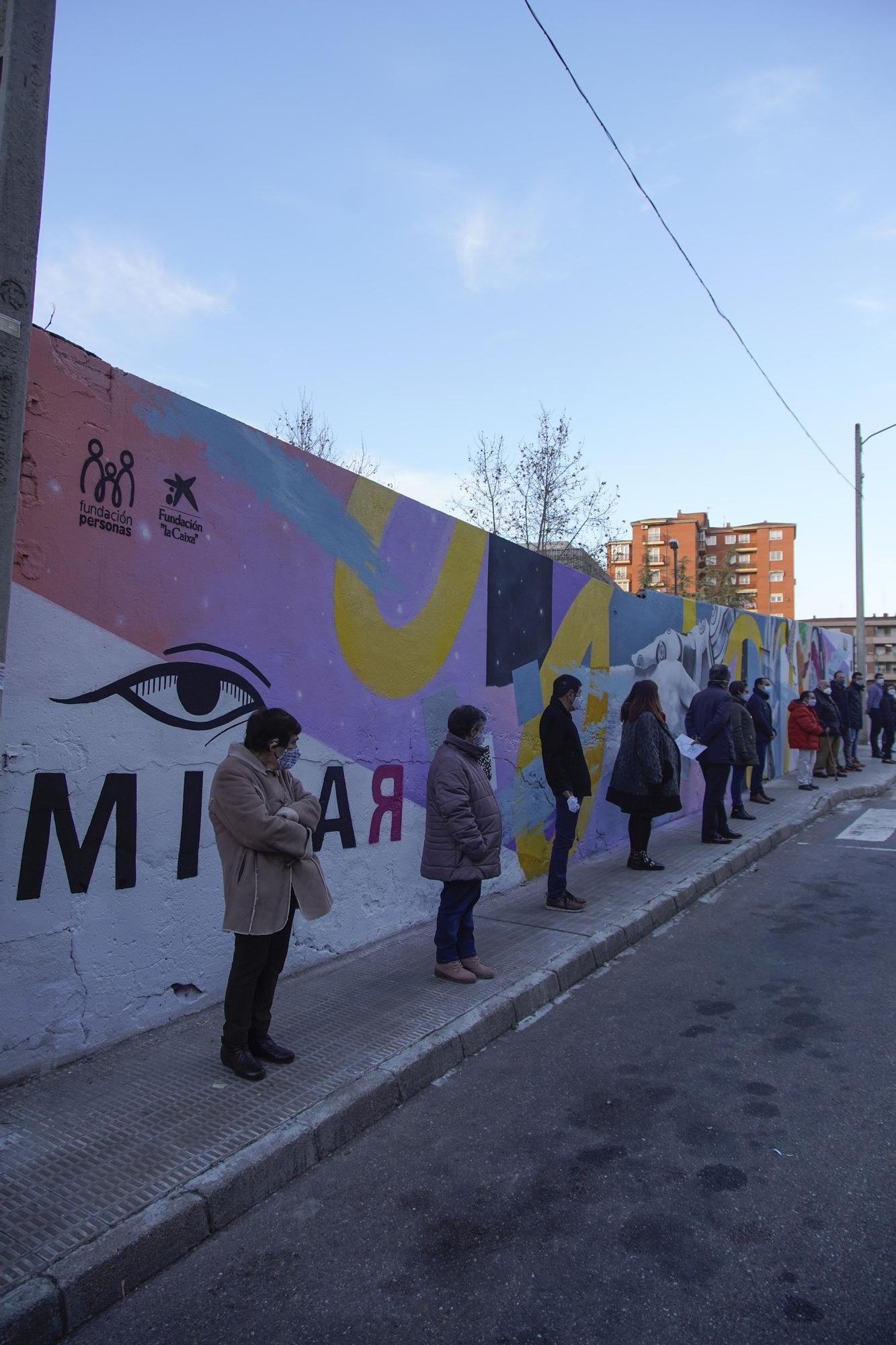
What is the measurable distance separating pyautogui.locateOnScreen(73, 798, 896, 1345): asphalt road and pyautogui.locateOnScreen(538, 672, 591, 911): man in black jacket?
65.2 inches

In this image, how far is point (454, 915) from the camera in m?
4.90

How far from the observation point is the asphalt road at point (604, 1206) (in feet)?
7.86

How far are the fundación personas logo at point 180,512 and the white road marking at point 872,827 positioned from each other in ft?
27.2

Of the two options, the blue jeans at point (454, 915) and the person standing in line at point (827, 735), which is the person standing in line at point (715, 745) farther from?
the person standing in line at point (827, 735)

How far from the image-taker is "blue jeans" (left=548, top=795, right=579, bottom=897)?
6457 millimetres

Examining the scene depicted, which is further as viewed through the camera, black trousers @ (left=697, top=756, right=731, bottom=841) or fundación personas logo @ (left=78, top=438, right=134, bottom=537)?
black trousers @ (left=697, top=756, right=731, bottom=841)

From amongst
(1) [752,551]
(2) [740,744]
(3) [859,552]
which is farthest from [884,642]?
(2) [740,744]

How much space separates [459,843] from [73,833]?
2.02m

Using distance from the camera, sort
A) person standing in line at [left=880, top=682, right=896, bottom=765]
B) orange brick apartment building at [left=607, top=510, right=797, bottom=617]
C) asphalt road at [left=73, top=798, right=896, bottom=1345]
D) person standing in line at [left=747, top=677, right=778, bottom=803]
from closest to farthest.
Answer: asphalt road at [left=73, top=798, right=896, bottom=1345] → person standing in line at [left=747, top=677, right=778, bottom=803] → person standing in line at [left=880, top=682, right=896, bottom=765] → orange brick apartment building at [left=607, top=510, right=797, bottom=617]

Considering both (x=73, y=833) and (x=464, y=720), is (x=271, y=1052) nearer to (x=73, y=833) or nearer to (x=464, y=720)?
(x=73, y=833)

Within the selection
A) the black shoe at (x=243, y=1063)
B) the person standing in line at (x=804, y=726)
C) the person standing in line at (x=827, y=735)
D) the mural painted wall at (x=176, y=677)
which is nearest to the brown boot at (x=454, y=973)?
the mural painted wall at (x=176, y=677)

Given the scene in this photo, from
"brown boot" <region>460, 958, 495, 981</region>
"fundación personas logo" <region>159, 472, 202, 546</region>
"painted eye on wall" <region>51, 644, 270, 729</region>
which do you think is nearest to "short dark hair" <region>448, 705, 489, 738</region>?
"painted eye on wall" <region>51, 644, 270, 729</region>

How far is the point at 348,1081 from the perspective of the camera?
3.60m

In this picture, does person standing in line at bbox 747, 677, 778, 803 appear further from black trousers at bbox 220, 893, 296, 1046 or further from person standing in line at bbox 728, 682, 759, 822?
black trousers at bbox 220, 893, 296, 1046
